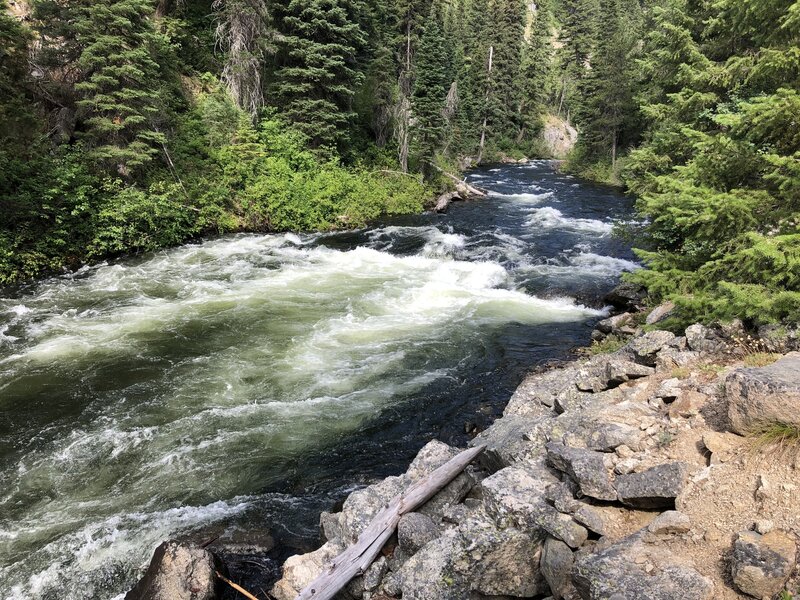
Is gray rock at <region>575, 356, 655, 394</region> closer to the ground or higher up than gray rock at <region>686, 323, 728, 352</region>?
closer to the ground

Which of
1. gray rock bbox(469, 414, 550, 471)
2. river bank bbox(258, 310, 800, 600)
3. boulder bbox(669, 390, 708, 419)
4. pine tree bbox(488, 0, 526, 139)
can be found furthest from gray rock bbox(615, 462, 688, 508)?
pine tree bbox(488, 0, 526, 139)

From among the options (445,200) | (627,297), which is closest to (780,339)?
(627,297)

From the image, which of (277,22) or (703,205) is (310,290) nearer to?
(703,205)

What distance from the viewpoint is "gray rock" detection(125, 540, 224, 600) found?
5387 mm

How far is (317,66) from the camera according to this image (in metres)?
23.5

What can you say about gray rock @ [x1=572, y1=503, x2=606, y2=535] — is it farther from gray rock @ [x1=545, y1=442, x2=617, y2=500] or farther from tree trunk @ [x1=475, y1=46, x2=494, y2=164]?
tree trunk @ [x1=475, y1=46, x2=494, y2=164]

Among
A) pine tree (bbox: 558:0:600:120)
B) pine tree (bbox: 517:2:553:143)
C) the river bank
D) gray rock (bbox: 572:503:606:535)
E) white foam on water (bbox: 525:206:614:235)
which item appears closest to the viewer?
the river bank

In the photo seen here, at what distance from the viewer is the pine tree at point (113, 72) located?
1563 cm

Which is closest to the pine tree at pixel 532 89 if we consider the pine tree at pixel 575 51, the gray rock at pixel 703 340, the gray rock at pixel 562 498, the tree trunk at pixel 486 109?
the pine tree at pixel 575 51

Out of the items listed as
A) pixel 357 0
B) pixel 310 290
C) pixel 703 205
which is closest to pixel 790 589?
pixel 703 205

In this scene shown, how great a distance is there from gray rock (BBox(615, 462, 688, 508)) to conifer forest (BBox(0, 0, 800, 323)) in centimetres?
327

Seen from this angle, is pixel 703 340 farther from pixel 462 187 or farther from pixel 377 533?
pixel 462 187

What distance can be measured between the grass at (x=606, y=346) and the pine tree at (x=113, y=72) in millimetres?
15633

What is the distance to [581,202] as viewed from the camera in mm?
30594
